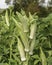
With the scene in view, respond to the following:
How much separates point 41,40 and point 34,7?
9.04 metres

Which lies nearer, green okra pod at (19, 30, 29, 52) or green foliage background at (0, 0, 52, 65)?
green okra pod at (19, 30, 29, 52)

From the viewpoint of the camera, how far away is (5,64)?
6.69ft

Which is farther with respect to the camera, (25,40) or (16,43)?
(16,43)

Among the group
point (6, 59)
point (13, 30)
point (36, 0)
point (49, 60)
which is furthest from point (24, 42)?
point (36, 0)

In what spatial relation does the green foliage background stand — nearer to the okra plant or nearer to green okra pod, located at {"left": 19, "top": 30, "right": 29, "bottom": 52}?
the okra plant

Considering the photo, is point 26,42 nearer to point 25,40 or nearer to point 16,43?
point 25,40

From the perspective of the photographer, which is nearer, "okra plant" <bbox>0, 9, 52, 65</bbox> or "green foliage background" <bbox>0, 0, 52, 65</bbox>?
"okra plant" <bbox>0, 9, 52, 65</bbox>

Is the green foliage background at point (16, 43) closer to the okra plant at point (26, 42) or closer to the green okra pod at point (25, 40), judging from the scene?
A: the okra plant at point (26, 42)

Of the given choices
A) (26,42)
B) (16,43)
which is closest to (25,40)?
(26,42)

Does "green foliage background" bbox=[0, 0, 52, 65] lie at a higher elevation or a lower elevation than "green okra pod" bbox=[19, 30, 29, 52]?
lower

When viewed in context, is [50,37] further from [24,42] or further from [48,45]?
[24,42]

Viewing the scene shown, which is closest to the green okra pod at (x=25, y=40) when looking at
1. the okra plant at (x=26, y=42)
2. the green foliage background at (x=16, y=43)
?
the okra plant at (x=26, y=42)

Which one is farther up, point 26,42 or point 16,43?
point 26,42

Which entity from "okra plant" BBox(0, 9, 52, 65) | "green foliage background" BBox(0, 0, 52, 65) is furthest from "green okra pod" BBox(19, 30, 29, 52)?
"green foliage background" BBox(0, 0, 52, 65)
